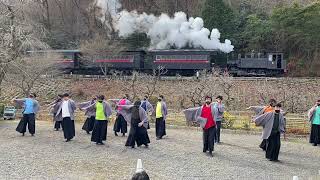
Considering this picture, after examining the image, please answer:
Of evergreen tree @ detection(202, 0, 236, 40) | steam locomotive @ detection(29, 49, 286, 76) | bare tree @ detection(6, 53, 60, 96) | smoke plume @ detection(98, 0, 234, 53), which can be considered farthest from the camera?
evergreen tree @ detection(202, 0, 236, 40)

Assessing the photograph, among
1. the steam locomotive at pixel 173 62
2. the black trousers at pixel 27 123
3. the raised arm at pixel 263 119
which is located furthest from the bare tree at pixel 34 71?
the raised arm at pixel 263 119

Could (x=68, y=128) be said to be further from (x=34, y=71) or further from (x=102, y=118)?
(x=34, y=71)

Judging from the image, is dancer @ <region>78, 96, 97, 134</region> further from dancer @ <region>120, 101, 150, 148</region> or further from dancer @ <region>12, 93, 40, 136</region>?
dancer @ <region>120, 101, 150, 148</region>

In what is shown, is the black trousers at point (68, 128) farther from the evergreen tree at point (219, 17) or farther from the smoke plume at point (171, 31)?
the evergreen tree at point (219, 17)

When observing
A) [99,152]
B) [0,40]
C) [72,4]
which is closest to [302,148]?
[99,152]

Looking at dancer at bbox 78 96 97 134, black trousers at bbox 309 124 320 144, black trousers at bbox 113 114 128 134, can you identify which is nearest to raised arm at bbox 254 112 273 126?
black trousers at bbox 309 124 320 144

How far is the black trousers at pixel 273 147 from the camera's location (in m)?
12.2

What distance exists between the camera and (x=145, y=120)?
13.4 meters

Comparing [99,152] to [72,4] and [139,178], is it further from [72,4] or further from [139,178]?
[72,4]

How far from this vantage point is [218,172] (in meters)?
10.6

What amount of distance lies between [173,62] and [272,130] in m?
32.0

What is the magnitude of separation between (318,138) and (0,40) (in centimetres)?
1289

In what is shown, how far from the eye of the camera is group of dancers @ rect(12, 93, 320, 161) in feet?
40.6

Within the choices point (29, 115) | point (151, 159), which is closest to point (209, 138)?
point (151, 159)
